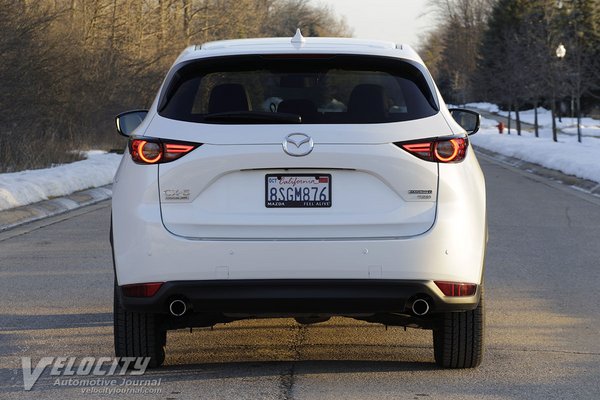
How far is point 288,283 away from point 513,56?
52.1 meters

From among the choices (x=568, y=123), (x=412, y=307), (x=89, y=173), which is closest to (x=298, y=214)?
(x=412, y=307)

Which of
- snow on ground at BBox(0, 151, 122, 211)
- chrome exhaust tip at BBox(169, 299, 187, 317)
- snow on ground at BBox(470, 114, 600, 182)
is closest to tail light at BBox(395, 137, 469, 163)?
chrome exhaust tip at BBox(169, 299, 187, 317)

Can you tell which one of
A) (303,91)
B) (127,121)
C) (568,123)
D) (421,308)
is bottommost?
(568,123)

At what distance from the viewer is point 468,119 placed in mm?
6793

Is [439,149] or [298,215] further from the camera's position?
[439,149]

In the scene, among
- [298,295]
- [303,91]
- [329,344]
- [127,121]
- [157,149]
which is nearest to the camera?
[298,295]

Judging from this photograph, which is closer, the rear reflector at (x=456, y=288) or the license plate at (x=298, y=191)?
the license plate at (x=298, y=191)

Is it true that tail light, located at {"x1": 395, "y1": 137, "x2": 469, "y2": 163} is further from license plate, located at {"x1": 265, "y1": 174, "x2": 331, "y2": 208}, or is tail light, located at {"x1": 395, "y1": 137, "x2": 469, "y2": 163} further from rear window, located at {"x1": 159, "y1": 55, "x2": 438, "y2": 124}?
license plate, located at {"x1": 265, "y1": 174, "x2": 331, "y2": 208}

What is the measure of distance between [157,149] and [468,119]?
84.3 inches

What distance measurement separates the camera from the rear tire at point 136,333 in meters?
5.92

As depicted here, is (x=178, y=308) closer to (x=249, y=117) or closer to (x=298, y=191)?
(x=298, y=191)

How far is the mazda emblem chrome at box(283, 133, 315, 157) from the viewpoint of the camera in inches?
212

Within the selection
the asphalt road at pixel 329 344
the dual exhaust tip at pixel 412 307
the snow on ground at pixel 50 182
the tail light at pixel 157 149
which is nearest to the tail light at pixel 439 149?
the dual exhaust tip at pixel 412 307

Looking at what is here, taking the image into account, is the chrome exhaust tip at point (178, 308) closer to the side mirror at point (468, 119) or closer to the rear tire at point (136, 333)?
the rear tire at point (136, 333)
